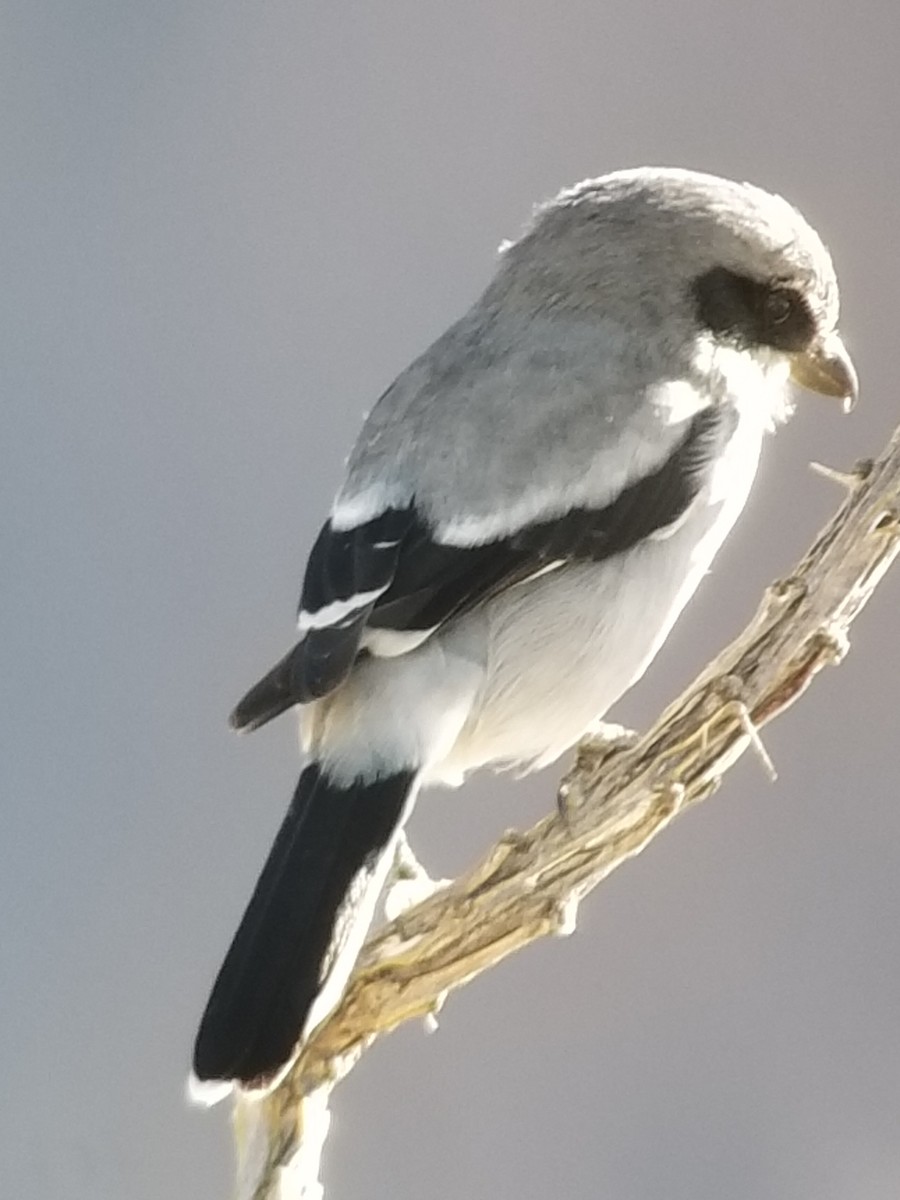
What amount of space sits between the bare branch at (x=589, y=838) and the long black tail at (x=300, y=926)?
0.03m

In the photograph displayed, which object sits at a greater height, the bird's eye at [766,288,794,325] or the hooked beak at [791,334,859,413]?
the bird's eye at [766,288,794,325]

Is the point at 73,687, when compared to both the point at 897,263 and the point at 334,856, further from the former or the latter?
the point at 897,263

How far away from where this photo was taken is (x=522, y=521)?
84 cm

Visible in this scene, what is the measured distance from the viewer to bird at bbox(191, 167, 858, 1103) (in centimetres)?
75

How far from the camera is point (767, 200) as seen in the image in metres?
0.95

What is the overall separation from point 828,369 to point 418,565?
0.33m

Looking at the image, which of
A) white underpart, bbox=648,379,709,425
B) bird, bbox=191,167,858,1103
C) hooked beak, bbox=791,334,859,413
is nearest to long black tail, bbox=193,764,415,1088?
bird, bbox=191,167,858,1103

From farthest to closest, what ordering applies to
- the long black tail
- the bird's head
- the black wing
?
the bird's head, the black wing, the long black tail

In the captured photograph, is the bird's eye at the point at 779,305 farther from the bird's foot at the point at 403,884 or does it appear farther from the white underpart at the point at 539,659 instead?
the bird's foot at the point at 403,884

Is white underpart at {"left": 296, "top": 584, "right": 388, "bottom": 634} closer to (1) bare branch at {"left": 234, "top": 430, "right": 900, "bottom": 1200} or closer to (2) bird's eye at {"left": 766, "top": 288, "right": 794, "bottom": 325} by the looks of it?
(1) bare branch at {"left": 234, "top": 430, "right": 900, "bottom": 1200}

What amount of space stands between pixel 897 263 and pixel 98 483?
0.77 metres

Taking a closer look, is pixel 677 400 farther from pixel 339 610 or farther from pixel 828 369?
pixel 339 610

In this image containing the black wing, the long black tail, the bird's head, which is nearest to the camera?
the long black tail

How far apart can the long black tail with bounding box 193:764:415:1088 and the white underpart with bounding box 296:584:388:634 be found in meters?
0.09
